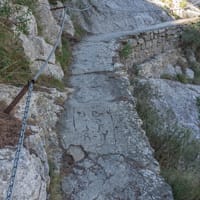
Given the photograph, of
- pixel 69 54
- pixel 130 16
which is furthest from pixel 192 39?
pixel 69 54

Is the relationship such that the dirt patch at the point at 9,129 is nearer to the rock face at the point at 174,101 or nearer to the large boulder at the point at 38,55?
the large boulder at the point at 38,55

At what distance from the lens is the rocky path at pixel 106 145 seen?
2.96m

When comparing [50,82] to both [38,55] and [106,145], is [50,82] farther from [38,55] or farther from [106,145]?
[106,145]

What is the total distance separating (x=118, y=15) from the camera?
387 inches

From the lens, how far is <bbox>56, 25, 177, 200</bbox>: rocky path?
2959 millimetres

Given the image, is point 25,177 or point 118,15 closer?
point 25,177

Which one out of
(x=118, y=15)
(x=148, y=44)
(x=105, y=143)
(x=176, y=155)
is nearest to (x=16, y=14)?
(x=105, y=143)

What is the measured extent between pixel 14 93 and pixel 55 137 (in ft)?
2.07

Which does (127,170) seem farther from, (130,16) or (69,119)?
(130,16)

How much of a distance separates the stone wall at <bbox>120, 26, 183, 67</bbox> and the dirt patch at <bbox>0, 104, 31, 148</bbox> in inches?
169

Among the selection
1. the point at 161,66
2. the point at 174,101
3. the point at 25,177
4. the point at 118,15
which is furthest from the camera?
the point at 118,15

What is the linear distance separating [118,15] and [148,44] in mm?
1808

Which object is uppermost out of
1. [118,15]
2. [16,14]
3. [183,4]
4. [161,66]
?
[16,14]

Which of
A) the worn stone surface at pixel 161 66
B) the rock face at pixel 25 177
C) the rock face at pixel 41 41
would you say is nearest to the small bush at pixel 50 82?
the rock face at pixel 41 41
